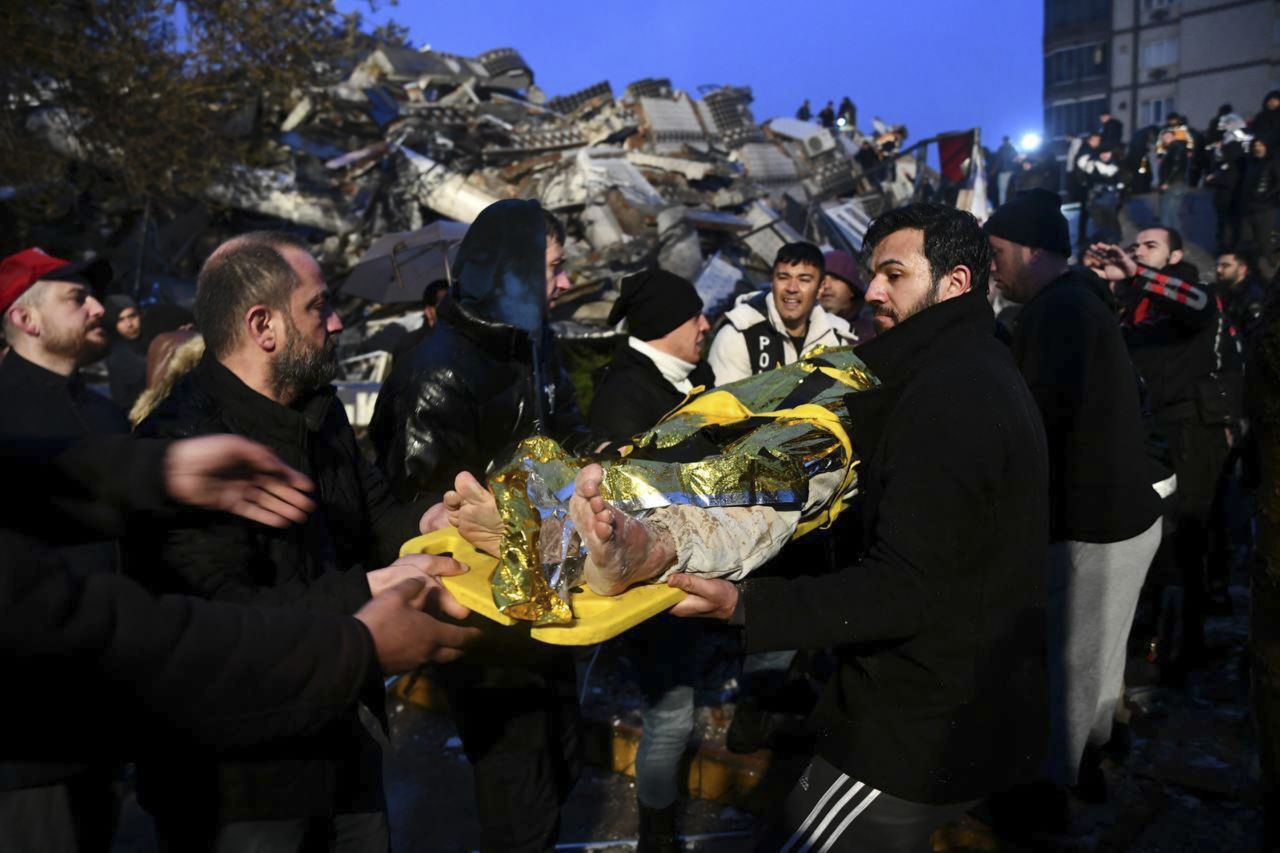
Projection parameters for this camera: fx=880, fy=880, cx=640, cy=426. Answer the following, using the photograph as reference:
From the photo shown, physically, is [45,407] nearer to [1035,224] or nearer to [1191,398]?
[1035,224]

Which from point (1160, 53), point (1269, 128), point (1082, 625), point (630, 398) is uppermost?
point (1160, 53)

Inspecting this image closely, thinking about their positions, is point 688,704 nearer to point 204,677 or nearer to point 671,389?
point 671,389

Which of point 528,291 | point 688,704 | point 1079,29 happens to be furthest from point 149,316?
point 1079,29

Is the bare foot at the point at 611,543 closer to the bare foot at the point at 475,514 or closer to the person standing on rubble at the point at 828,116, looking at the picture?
the bare foot at the point at 475,514

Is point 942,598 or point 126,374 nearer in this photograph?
point 942,598

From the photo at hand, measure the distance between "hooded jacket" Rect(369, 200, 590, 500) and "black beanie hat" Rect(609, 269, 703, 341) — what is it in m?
0.56

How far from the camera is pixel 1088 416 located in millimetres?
3283

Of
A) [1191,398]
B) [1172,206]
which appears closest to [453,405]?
[1191,398]

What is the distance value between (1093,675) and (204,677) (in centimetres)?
323

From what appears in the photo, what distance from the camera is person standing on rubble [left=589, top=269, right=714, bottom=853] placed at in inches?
133

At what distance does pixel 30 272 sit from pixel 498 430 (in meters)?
2.12

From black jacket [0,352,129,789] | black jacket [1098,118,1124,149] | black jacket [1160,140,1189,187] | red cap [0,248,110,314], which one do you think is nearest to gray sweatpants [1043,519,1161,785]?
black jacket [0,352,129,789]

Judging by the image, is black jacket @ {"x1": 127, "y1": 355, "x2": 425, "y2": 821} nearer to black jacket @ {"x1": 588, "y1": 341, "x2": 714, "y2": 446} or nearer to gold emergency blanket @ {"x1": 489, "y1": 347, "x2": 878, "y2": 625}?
gold emergency blanket @ {"x1": 489, "y1": 347, "x2": 878, "y2": 625}

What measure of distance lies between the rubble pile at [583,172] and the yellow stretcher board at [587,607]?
7.39 metres
